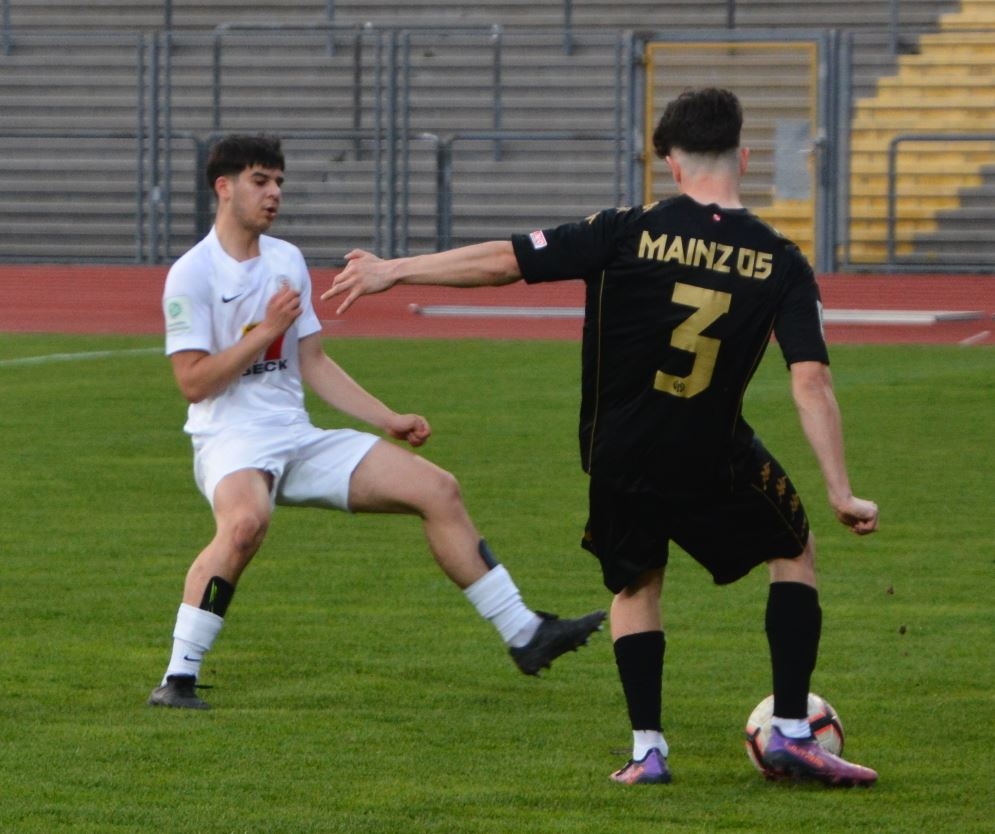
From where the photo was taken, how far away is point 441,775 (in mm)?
5125

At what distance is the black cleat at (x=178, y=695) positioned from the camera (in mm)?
5844

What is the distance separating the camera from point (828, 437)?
4.82m

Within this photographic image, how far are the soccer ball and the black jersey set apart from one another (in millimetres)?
594

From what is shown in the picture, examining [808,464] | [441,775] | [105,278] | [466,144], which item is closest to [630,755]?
[441,775]

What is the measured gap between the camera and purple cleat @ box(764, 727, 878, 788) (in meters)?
5.02

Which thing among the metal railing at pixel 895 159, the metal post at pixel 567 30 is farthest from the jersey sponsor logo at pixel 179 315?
the metal post at pixel 567 30

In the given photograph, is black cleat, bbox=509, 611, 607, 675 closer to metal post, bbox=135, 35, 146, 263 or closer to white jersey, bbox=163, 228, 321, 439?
white jersey, bbox=163, 228, 321, 439

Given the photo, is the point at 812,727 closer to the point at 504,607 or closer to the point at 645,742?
the point at 645,742

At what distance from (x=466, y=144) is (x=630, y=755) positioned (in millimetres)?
Result: 22302

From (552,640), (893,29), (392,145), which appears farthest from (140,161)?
(552,640)

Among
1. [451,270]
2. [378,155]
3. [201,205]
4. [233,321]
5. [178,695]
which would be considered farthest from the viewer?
[201,205]

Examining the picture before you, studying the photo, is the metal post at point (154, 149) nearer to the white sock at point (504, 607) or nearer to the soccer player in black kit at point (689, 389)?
the white sock at point (504, 607)

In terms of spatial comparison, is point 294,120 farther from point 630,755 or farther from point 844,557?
point 630,755

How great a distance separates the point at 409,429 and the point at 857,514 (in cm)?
183
